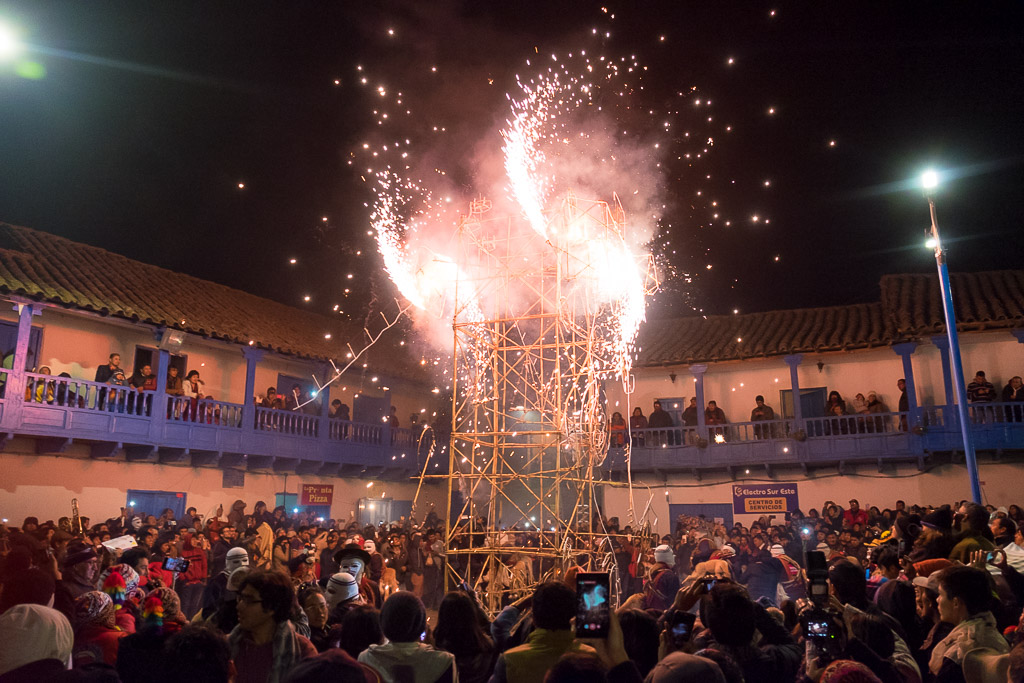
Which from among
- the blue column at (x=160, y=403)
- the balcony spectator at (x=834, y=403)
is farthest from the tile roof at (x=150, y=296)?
the balcony spectator at (x=834, y=403)

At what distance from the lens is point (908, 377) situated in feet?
65.0

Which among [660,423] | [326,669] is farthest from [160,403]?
[326,669]

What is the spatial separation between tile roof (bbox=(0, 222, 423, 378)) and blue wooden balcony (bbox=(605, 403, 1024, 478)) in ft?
27.1

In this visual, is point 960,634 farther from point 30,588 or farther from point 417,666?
point 30,588

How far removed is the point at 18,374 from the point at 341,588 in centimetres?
1235

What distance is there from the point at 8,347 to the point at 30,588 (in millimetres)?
13839

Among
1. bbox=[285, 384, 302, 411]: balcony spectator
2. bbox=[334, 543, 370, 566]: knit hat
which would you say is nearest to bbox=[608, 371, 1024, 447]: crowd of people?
bbox=[285, 384, 302, 411]: balcony spectator

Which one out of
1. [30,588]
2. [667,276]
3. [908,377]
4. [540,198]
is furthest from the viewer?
[908,377]

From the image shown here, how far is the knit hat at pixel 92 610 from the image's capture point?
4.58 metres

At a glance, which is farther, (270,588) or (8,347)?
(8,347)

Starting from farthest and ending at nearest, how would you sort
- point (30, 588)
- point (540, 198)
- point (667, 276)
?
1. point (667, 276)
2. point (540, 198)
3. point (30, 588)

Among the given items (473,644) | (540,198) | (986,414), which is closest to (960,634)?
(473,644)

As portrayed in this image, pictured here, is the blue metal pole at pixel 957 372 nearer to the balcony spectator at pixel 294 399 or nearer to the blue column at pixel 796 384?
the blue column at pixel 796 384

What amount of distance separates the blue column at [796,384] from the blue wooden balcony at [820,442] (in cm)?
14
